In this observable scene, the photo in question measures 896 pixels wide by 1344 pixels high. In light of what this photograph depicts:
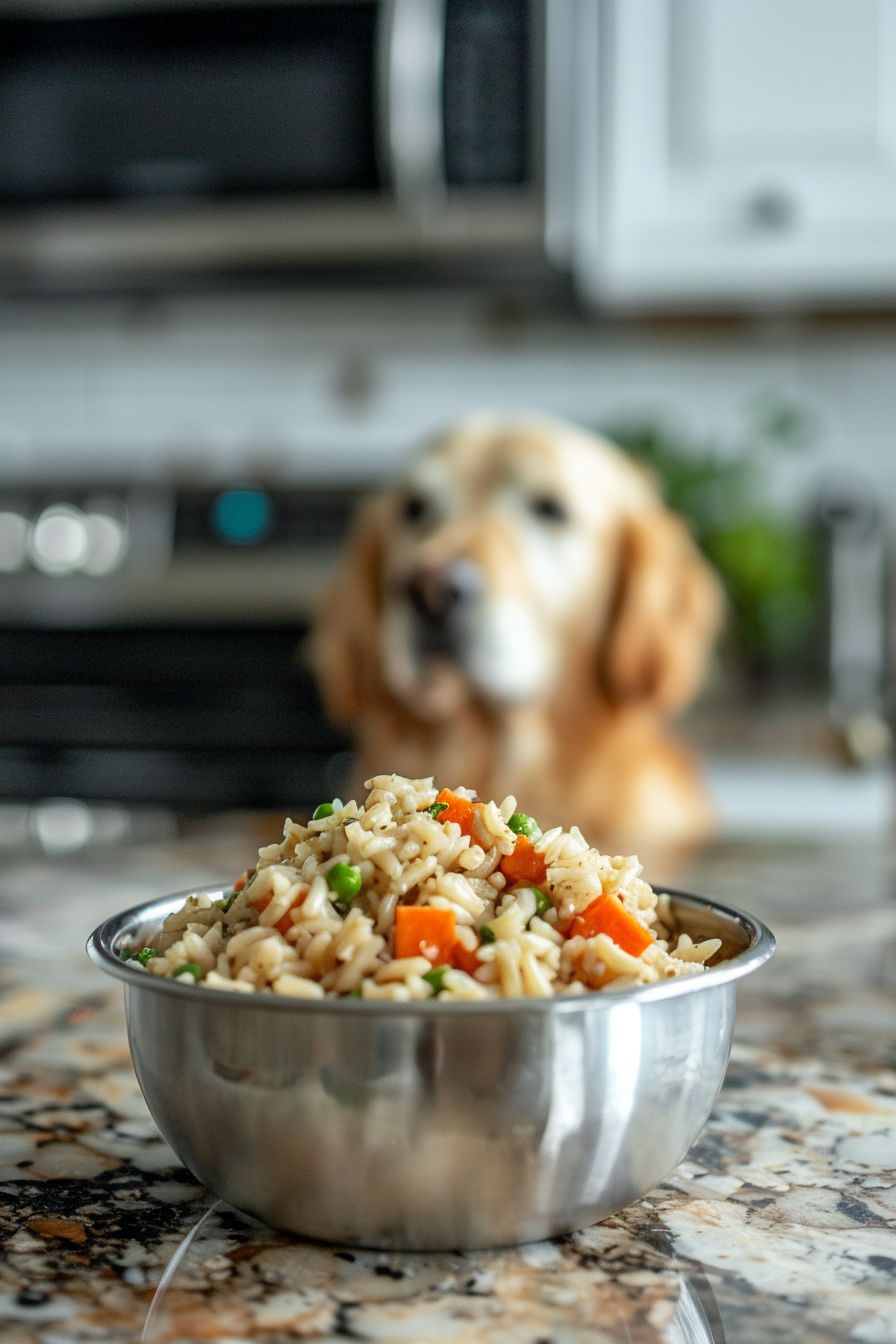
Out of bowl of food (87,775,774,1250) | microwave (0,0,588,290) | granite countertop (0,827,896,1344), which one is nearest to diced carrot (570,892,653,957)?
bowl of food (87,775,774,1250)

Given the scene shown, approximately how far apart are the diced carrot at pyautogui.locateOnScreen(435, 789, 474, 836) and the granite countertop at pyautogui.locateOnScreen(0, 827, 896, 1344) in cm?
18

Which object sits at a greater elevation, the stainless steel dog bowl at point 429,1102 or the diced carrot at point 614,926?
the diced carrot at point 614,926

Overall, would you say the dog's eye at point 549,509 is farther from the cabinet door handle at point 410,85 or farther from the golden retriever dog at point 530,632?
the cabinet door handle at point 410,85

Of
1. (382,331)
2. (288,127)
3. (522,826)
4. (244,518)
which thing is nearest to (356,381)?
(382,331)

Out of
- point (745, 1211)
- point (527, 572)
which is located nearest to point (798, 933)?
point (745, 1211)

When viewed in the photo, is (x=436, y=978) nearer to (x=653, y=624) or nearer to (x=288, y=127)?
(x=653, y=624)

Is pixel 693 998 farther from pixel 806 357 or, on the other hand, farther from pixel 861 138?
pixel 806 357

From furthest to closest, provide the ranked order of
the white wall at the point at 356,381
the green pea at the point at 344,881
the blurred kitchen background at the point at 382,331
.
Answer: the white wall at the point at 356,381 → the blurred kitchen background at the point at 382,331 → the green pea at the point at 344,881

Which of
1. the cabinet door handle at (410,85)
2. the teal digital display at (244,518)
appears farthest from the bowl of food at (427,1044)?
the teal digital display at (244,518)

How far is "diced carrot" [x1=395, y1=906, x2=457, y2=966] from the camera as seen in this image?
0.59 m

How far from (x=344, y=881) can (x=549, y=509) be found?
Answer: 5.54 feet

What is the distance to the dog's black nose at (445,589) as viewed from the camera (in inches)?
85.8

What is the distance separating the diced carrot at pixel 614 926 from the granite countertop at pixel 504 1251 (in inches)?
4.6

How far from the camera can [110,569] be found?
9.62 ft
